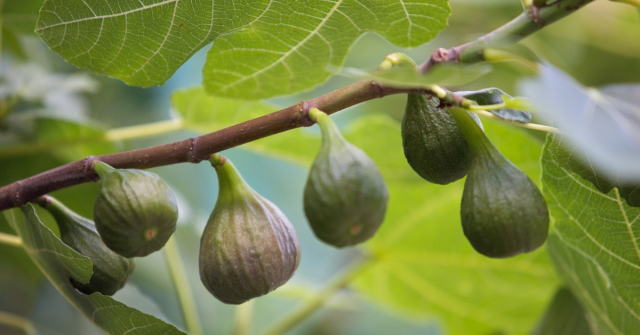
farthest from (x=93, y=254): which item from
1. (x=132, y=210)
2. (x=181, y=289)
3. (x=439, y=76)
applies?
(x=181, y=289)

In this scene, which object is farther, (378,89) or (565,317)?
(565,317)

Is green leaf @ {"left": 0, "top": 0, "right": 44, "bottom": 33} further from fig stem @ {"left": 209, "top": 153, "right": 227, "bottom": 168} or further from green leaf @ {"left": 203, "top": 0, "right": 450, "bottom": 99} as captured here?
fig stem @ {"left": 209, "top": 153, "right": 227, "bottom": 168}

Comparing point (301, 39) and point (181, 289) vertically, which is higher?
point (301, 39)

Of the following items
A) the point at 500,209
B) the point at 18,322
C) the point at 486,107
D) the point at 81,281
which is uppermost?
the point at 486,107

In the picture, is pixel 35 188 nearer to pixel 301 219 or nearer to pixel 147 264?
pixel 147 264

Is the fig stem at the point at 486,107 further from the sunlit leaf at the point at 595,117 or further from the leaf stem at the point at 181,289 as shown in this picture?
the leaf stem at the point at 181,289

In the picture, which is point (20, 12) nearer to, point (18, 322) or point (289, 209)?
point (18, 322)
